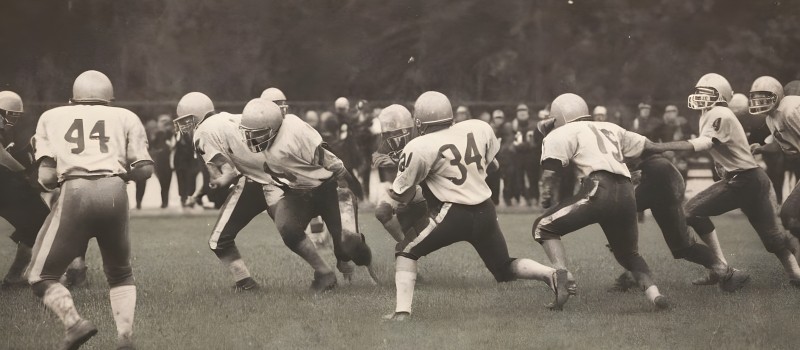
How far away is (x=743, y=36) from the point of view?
15.3 meters

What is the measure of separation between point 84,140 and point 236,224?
2.58 metres

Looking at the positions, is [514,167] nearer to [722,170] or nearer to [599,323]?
[722,170]

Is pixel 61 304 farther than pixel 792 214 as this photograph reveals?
No

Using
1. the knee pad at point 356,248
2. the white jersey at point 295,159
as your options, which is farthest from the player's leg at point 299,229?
the knee pad at point 356,248

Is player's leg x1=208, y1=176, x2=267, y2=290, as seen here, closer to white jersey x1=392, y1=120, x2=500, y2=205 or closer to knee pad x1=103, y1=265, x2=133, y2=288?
white jersey x1=392, y1=120, x2=500, y2=205

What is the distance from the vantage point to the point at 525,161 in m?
16.4

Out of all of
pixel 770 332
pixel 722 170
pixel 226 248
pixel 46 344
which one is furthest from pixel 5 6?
pixel 770 332

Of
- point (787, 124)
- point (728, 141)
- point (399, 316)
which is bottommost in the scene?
point (399, 316)

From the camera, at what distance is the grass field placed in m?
5.80

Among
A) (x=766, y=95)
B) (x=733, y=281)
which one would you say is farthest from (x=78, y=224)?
(x=766, y=95)

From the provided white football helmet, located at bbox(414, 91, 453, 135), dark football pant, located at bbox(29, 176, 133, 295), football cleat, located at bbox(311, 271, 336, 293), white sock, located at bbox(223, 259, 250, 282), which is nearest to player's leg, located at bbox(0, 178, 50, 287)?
white sock, located at bbox(223, 259, 250, 282)

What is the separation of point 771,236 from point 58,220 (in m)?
5.21

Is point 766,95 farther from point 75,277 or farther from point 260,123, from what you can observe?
point 75,277

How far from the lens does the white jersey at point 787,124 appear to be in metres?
7.86
